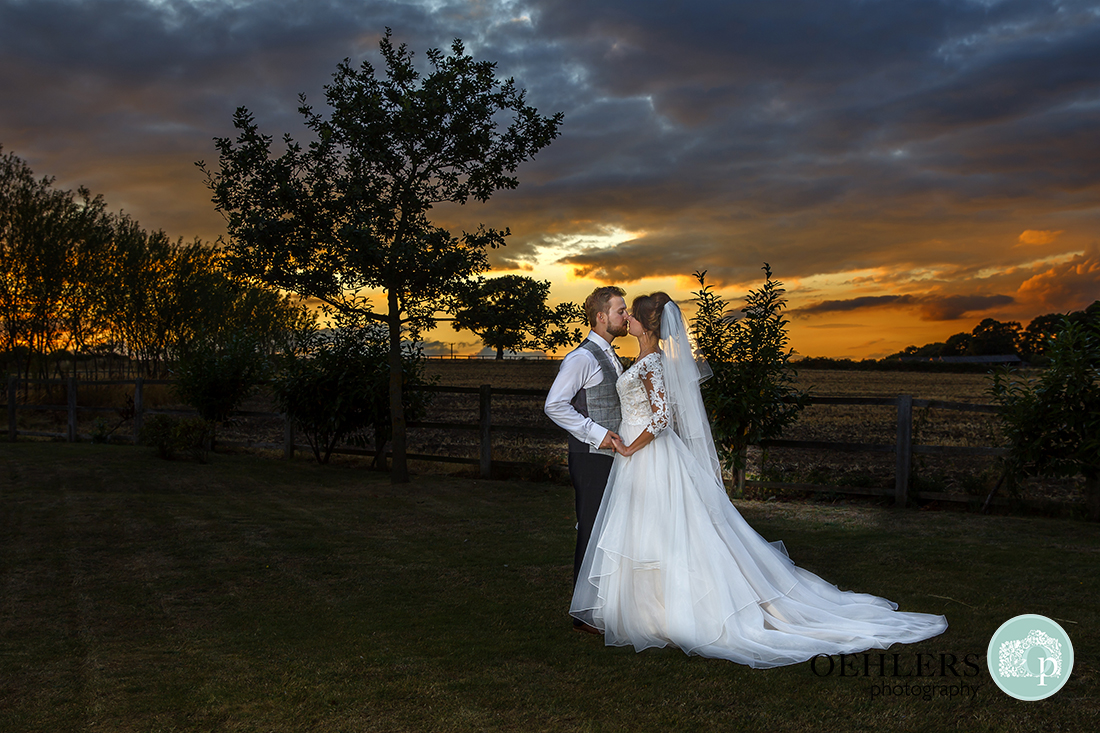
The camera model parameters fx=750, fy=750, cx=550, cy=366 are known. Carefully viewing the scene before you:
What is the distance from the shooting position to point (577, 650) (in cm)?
431

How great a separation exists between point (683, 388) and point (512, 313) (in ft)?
23.0

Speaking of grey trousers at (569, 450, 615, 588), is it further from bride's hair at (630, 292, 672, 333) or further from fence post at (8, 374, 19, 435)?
fence post at (8, 374, 19, 435)

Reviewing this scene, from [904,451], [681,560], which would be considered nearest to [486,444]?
[904,451]

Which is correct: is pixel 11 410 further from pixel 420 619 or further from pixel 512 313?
pixel 420 619

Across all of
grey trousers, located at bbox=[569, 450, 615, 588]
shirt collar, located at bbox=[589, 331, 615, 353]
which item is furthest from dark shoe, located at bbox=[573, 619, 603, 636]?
shirt collar, located at bbox=[589, 331, 615, 353]

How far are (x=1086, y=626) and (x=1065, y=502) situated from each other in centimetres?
483

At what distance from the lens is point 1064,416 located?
826 centimetres

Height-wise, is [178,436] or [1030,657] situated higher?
[178,436]

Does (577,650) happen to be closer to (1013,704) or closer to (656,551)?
(656,551)

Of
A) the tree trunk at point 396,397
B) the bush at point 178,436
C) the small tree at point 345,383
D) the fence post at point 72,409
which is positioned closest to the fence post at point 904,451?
the tree trunk at point 396,397

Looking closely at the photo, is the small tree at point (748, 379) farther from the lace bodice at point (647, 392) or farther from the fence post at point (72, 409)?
the fence post at point (72, 409)

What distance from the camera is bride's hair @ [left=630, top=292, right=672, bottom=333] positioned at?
15.2 ft

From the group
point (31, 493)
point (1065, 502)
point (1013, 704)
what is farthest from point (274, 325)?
point (1013, 704)

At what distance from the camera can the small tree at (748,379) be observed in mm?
9891
